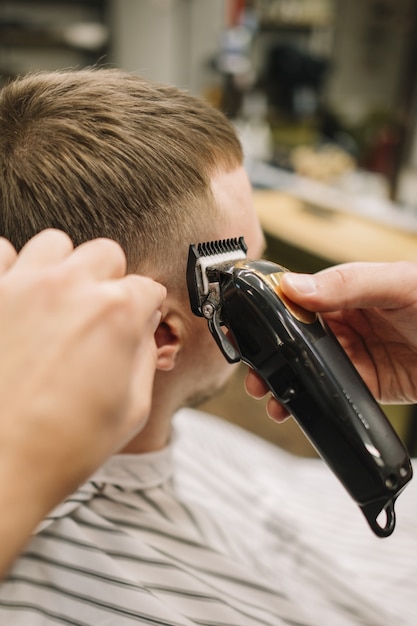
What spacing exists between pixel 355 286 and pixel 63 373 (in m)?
0.48

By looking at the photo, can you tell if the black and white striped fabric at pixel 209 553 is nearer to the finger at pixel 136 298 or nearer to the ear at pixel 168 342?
the ear at pixel 168 342

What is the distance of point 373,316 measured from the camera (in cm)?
99

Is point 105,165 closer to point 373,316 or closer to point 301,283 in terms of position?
point 301,283

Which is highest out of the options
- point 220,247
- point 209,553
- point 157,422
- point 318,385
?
point 220,247

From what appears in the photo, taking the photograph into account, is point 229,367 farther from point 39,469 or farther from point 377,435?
point 39,469

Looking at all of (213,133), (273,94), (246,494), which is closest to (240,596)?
(246,494)

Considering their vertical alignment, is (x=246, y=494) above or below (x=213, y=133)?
below

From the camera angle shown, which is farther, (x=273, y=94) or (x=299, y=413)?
(x=273, y=94)

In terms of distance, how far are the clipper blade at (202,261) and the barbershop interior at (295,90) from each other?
3.78 ft

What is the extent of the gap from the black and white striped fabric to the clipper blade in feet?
1.26

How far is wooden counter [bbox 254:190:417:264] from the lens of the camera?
1.94 meters

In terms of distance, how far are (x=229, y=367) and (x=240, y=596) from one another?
0.40m

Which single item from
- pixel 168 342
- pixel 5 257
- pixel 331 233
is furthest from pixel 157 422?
pixel 331 233

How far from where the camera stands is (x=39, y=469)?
0.42 m
